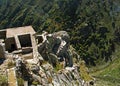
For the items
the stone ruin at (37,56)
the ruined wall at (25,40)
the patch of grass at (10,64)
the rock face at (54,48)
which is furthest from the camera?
the ruined wall at (25,40)

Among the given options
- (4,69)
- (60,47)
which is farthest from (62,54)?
(4,69)

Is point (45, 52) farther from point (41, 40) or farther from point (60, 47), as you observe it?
point (60, 47)

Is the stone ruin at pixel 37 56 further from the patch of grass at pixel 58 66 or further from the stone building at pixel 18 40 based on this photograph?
the patch of grass at pixel 58 66

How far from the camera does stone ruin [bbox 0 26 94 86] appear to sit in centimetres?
4641

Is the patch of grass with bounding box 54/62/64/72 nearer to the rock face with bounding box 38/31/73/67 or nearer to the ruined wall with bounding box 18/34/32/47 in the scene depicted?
the rock face with bounding box 38/31/73/67

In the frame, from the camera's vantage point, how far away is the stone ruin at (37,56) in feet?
152

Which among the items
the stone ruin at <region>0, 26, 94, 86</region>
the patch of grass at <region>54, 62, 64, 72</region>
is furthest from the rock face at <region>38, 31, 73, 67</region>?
the patch of grass at <region>54, 62, 64, 72</region>

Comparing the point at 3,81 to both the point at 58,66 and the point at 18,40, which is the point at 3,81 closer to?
the point at 18,40

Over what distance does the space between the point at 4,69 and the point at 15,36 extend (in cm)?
2732

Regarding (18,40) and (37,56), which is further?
(18,40)

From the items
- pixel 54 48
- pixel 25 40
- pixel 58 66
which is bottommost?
pixel 58 66

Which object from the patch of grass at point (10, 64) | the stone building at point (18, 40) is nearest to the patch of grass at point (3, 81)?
the patch of grass at point (10, 64)

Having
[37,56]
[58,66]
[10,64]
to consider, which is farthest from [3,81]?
[58,66]

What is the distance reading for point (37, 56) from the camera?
5769cm
